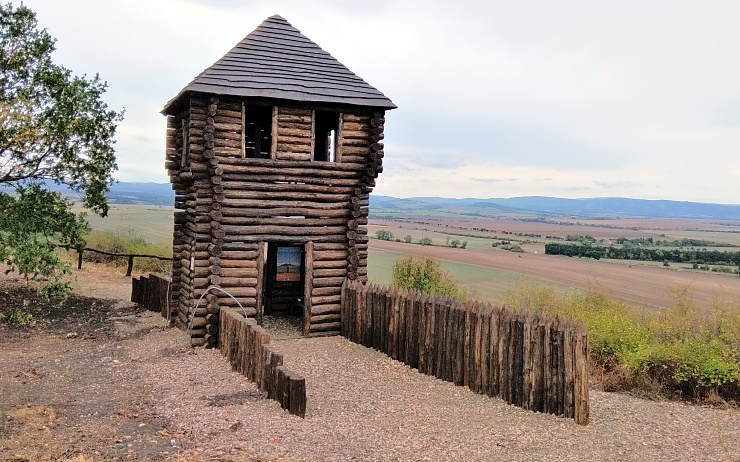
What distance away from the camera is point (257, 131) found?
17.1 m

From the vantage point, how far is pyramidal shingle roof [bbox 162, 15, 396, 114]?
14.8m

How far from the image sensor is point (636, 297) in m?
22.8

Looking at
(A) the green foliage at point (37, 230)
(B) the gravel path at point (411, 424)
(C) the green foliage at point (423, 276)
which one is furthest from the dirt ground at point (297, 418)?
(C) the green foliage at point (423, 276)

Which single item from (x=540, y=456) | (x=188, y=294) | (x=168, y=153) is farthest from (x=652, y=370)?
(x=168, y=153)

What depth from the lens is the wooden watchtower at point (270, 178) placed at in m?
14.7

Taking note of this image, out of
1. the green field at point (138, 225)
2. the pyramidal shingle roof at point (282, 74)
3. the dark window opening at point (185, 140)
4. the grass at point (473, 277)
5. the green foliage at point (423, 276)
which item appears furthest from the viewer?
the green field at point (138, 225)

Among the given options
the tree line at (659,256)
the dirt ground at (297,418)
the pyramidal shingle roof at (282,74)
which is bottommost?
the dirt ground at (297,418)

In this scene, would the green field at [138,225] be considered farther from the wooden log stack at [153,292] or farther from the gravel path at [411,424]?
the gravel path at [411,424]

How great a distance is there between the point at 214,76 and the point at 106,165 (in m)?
6.54

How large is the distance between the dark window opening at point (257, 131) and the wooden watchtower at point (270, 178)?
→ 62 mm

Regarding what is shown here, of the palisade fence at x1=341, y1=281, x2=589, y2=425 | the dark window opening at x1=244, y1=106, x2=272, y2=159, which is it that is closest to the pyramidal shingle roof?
the dark window opening at x1=244, y1=106, x2=272, y2=159

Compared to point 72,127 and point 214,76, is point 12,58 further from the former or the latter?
point 214,76

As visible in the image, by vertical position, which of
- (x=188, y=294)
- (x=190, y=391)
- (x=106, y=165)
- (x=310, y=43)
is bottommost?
(x=190, y=391)

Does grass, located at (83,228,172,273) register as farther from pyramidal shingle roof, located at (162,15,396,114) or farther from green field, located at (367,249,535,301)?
pyramidal shingle roof, located at (162,15,396,114)
